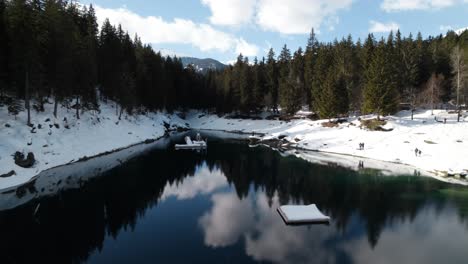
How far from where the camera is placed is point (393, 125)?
174 ft

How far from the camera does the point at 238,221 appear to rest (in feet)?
73.3

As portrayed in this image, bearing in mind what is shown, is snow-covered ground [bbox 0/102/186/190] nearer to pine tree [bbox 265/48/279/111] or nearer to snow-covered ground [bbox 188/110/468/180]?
snow-covered ground [bbox 188/110/468/180]

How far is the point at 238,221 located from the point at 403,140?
36.8 m

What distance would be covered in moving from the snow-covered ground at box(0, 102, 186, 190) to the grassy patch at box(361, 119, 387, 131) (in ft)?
145

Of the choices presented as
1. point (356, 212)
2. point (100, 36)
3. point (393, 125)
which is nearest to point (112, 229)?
point (356, 212)

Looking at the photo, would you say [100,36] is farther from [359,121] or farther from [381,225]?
[381,225]

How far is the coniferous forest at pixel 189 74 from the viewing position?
123 feet

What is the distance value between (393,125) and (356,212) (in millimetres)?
35095

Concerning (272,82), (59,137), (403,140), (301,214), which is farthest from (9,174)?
(272,82)

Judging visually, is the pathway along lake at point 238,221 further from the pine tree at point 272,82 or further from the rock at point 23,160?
the pine tree at point 272,82

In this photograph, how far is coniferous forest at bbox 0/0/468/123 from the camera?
123 feet

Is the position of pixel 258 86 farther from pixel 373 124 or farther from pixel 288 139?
pixel 373 124

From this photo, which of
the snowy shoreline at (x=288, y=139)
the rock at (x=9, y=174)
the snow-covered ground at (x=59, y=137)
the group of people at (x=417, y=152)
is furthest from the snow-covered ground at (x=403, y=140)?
the rock at (x=9, y=174)

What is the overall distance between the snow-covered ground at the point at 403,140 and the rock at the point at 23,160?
140 ft
